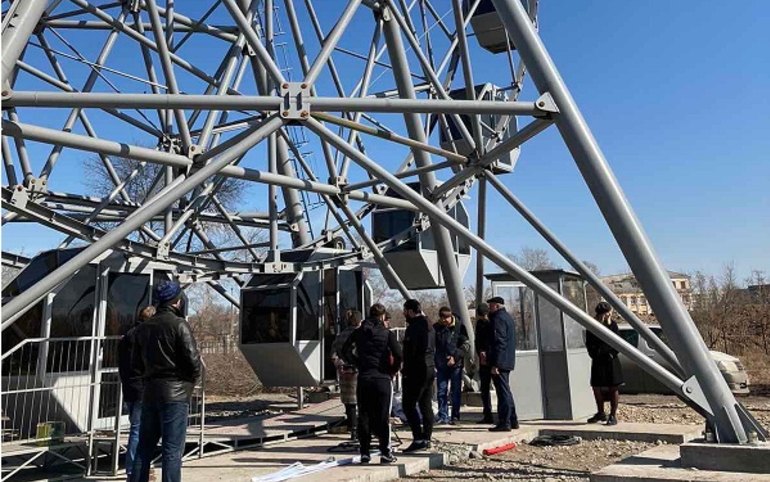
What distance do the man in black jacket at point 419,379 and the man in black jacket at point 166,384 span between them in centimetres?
346

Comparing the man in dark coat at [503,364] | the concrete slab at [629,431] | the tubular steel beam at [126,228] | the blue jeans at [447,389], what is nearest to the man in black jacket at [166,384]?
the tubular steel beam at [126,228]

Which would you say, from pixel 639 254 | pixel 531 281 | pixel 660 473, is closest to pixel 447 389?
pixel 531 281

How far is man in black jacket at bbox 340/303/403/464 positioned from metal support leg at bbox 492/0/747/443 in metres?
2.92

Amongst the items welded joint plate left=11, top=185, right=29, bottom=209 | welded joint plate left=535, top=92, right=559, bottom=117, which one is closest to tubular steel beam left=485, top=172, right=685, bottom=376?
welded joint plate left=535, top=92, right=559, bottom=117

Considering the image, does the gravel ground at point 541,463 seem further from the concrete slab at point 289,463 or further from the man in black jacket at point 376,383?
the man in black jacket at point 376,383

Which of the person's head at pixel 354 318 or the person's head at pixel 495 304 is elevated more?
the person's head at pixel 495 304

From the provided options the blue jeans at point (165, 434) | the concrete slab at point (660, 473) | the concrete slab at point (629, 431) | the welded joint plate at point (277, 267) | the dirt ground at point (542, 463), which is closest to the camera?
the blue jeans at point (165, 434)

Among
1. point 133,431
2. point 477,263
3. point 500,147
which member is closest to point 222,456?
point 133,431

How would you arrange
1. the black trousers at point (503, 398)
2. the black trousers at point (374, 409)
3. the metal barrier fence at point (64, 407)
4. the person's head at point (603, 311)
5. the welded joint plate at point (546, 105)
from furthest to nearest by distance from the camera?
the person's head at point (603, 311), the black trousers at point (503, 398), the metal barrier fence at point (64, 407), the black trousers at point (374, 409), the welded joint plate at point (546, 105)

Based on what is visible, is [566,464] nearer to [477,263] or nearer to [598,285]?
[598,285]

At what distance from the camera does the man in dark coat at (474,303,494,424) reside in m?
9.98

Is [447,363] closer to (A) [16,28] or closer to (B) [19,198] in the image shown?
(B) [19,198]

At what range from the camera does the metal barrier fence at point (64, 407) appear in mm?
7945

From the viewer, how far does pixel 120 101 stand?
6.15 metres
